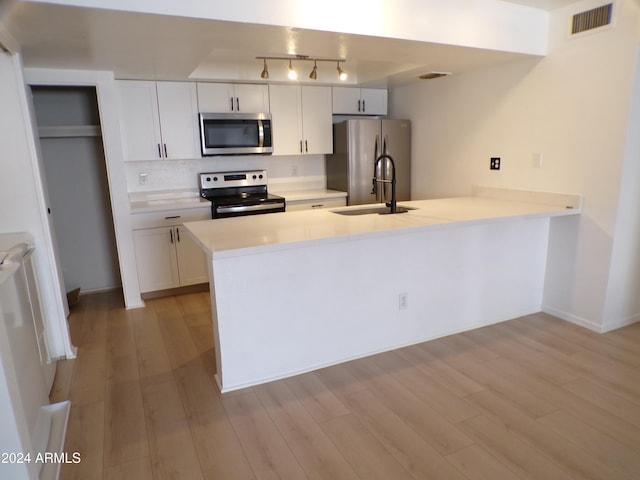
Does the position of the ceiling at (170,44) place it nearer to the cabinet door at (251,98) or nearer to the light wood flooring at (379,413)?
the cabinet door at (251,98)

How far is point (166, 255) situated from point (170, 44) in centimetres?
194

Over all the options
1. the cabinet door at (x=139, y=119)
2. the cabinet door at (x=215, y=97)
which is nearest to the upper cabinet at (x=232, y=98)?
the cabinet door at (x=215, y=97)

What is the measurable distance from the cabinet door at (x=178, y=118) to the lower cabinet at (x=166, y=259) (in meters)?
0.78

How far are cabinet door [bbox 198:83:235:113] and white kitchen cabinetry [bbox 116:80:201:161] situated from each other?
67 millimetres

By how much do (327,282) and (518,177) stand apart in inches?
78.4

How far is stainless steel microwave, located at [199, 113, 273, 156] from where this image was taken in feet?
13.4

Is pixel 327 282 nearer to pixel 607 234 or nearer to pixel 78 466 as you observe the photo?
pixel 78 466

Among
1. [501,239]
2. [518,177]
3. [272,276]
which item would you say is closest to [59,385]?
[272,276]

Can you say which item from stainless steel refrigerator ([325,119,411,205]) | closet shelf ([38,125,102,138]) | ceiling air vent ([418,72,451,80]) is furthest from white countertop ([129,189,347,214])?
ceiling air vent ([418,72,451,80])

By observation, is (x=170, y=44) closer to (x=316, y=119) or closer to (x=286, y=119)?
(x=286, y=119)

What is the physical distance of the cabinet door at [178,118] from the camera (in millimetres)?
3914

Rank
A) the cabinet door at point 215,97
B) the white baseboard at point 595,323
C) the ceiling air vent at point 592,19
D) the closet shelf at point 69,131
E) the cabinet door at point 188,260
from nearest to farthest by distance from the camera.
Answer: the ceiling air vent at point 592,19 < the white baseboard at point 595,323 < the closet shelf at point 69,131 < the cabinet door at point 188,260 < the cabinet door at point 215,97

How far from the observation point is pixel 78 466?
183cm

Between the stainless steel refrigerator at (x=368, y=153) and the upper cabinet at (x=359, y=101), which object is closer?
the stainless steel refrigerator at (x=368, y=153)
